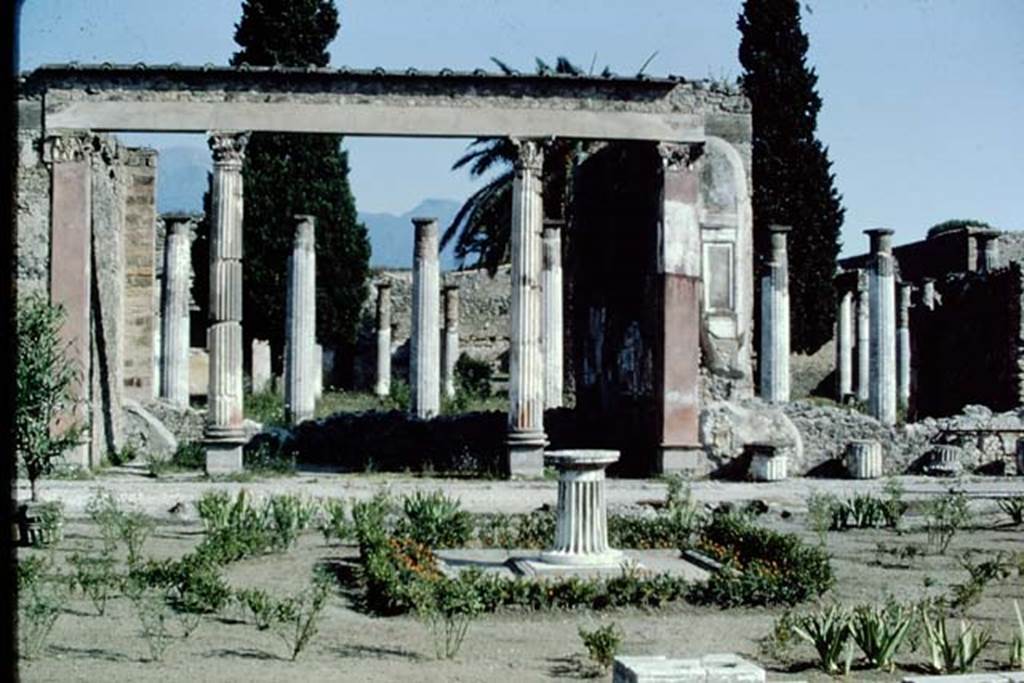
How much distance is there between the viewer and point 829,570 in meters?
10.6

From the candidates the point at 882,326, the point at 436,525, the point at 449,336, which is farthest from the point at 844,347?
the point at 436,525

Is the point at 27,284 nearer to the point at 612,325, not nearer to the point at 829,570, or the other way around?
the point at 612,325

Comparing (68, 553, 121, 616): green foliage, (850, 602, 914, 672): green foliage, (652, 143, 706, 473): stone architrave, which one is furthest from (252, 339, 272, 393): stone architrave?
(850, 602, 914, 672): green foliage

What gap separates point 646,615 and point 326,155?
31213 mm

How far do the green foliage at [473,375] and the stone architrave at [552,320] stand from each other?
1311 centimetres

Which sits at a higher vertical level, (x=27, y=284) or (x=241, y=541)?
(x=27, y=284)

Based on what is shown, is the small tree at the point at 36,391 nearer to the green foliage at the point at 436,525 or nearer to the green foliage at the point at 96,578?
the green foliage at the point at 96,578

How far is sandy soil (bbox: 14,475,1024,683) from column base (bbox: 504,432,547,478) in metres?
5.84

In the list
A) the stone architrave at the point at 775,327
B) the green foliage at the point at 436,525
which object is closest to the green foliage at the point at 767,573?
the green foliage at the point at 436,525

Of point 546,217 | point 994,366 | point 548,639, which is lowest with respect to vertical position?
point 548,639

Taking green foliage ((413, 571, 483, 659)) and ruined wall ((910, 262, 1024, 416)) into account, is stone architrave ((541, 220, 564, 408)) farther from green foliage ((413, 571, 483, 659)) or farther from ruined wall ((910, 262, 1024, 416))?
green foliage ((413, 571, 483, 659))

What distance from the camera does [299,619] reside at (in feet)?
26.2

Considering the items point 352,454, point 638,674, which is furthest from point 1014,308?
point 638,674

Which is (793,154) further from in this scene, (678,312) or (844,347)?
(678,312)
